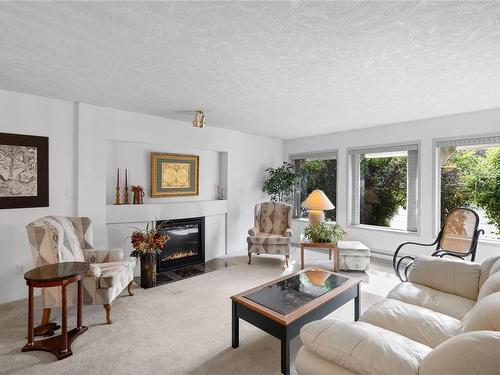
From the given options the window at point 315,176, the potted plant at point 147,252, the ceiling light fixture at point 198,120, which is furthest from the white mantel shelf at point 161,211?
the window at point 315,176

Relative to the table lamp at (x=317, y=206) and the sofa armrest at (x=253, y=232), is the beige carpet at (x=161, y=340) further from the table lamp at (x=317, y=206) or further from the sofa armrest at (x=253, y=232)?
the table lamp at (x=317, y=206)

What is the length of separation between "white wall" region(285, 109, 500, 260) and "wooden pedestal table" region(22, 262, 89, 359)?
4.43 m

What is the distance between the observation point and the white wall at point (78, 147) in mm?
3070

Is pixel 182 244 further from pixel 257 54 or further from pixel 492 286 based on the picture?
pixel 492 286

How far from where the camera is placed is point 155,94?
3135mm

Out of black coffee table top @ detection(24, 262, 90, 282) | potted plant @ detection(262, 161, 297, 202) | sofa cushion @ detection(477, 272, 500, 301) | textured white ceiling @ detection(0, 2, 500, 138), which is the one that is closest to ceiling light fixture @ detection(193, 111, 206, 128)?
textured white ceiling @ detection(0, 2, 500, 138)

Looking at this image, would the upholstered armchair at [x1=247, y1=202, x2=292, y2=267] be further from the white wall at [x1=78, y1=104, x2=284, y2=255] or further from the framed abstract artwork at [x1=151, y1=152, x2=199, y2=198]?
the framed abstract artwork at [x1=151, y1=152, x2=199, y2=198]

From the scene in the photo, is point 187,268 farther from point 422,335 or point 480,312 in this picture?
point 480,312

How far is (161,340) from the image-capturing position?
2.35m

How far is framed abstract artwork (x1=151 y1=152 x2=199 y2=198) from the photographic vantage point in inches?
168

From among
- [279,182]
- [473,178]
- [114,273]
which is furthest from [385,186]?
[114,273]

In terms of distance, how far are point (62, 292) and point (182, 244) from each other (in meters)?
2.39

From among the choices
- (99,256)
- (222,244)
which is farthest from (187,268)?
(99,256)

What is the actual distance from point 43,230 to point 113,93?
164 cm
